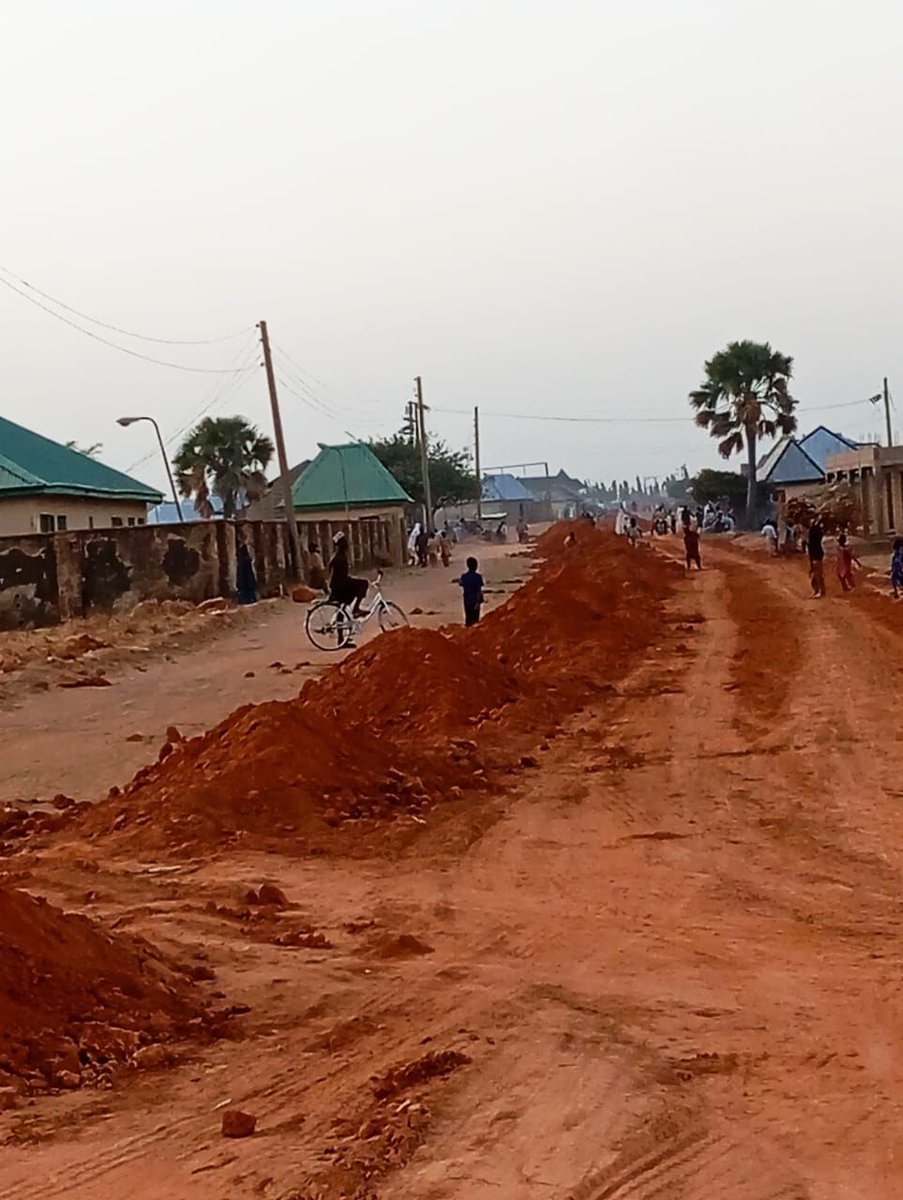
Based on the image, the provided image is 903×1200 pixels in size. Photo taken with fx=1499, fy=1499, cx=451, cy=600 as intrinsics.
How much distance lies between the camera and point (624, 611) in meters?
27.9

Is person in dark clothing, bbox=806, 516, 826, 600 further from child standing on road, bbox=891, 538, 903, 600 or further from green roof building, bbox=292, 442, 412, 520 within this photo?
green roof building, bbox=292, 442, 412, 520

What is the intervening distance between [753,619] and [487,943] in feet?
62.6

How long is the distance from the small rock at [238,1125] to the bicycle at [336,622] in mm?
18034

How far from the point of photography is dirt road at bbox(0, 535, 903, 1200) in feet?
15.8

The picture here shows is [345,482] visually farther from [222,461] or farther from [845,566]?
[845,566]

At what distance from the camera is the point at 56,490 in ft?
122

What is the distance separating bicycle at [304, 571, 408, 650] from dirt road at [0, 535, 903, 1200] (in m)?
11.4

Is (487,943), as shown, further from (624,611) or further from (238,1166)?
(624,611)

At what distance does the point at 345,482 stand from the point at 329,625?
138 ft

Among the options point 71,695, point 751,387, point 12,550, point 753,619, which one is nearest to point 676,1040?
point 71,695

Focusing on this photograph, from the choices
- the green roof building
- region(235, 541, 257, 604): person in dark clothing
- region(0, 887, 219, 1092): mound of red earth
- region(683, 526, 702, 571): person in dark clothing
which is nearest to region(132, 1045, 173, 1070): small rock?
region(0, 887, 219, 1092): mound of red earth

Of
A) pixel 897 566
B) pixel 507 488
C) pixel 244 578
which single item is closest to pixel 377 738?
pixel 897 566

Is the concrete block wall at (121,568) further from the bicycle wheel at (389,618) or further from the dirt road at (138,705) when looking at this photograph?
the bicycle wheel at (389,618)

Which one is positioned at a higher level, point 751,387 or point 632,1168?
point 751,387
